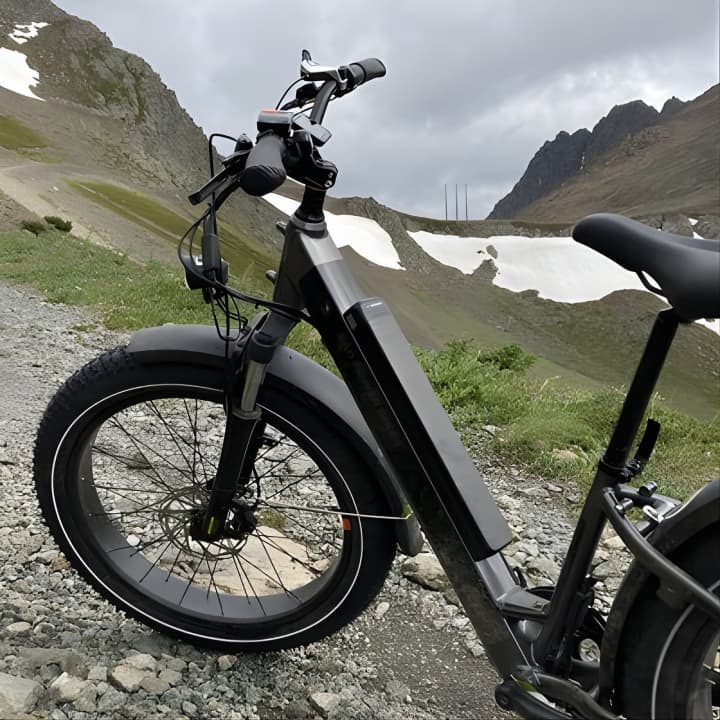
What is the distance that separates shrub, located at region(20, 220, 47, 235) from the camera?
20.7 meters

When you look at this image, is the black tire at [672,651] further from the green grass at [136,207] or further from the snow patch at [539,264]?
the snow patch at [539,264]

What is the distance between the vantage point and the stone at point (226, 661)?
2.69 metres

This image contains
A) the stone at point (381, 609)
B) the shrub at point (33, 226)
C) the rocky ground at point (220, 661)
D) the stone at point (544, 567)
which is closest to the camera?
the rocky ground at point (220, 661)

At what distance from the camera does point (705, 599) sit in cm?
167

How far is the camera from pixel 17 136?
6138 cm

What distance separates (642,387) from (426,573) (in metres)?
1.95

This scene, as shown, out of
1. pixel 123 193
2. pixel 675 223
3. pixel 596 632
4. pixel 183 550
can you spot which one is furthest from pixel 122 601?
pixel 675 223

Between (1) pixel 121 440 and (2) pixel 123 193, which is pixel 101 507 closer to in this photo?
(1) pixel 121 440

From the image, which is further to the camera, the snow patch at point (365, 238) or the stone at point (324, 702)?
the snow patch at point (365, 238)

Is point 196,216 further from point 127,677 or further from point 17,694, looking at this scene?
point 17,694

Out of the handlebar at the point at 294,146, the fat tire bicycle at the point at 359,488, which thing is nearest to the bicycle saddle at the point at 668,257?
the fat tire bicycle at the point at 359,488

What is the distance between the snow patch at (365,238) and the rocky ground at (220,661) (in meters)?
70.7

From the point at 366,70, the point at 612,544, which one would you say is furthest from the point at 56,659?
the point at 612,544

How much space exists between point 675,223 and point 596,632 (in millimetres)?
90249
